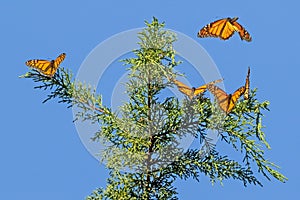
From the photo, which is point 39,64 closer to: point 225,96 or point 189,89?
point 189,89

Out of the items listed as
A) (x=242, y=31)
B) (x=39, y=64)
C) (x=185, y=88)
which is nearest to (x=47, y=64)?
(x=39, y=64)

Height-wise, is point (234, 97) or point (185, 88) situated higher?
point (185, 88)

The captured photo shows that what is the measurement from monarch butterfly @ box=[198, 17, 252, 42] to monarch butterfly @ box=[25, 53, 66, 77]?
3.54 feet

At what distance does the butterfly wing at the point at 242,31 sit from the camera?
197 inches

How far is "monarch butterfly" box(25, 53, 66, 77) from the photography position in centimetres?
501

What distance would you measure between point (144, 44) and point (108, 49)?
10.3 inches

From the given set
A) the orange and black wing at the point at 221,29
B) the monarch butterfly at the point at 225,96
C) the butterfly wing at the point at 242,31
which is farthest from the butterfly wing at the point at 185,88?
the butterfly wing at the point at 242,31

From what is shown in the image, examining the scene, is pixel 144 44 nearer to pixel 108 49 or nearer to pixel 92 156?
pixel 108 49

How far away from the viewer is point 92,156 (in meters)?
5.12

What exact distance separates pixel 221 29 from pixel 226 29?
4 cm

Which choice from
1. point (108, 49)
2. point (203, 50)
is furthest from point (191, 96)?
point (108, 49)

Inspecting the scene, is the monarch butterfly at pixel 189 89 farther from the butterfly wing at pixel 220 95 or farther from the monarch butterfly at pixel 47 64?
the monarch butterfly at pixel 47 64

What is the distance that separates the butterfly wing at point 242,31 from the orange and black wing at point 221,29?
0.08 ft

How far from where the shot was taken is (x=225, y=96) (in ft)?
16.1
